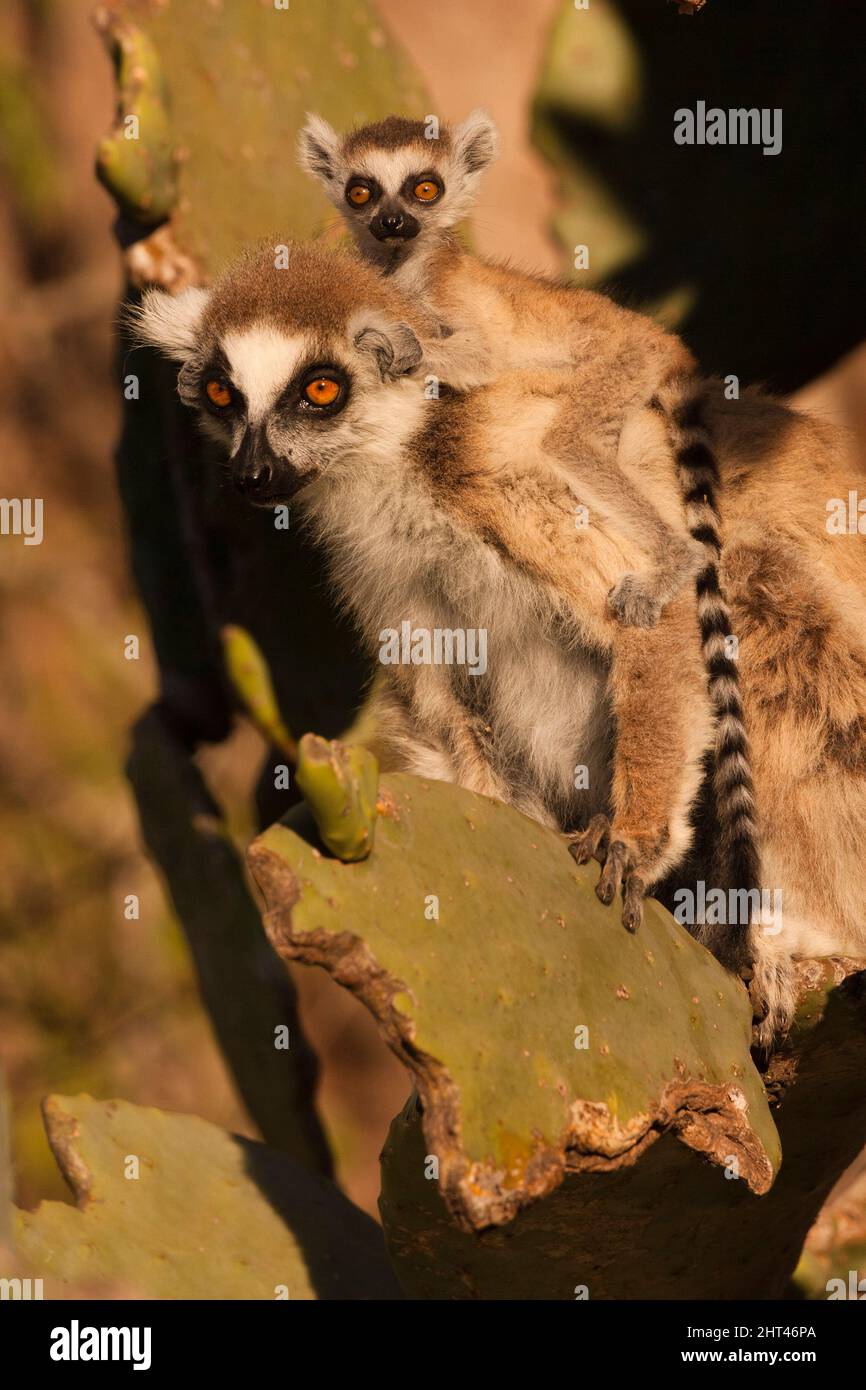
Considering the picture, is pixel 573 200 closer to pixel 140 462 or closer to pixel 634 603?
pixel 140 462

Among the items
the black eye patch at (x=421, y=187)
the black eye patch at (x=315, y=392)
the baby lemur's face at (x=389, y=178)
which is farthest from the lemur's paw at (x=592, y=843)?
the black eye patch at (x=421, y=187)

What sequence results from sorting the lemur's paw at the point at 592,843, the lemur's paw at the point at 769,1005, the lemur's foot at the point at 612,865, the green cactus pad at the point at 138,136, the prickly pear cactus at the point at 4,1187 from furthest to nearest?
the green cactus pad at the point at 138,136
the lemur's paw at the point at 769,1005
the lemur's paw at the point at 592,843
the lemur's foot at the point at 612,865
the prickly pear cactus at the point at 4,1187

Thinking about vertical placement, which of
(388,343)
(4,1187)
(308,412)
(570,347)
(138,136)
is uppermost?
(138,136)

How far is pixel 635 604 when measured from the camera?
2812 millimetres

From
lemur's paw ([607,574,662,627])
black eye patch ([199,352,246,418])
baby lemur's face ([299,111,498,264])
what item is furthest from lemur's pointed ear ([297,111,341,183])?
lemur's paw ([607,574,662,627])

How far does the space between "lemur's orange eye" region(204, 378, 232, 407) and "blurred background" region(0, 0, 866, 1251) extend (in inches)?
34.6

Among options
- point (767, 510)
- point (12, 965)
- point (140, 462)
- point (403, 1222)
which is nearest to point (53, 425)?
point (140, 462)

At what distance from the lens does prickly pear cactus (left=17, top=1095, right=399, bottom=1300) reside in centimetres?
264

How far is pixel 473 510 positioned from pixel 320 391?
39cm

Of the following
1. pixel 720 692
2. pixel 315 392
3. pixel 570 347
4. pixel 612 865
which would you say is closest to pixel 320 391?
pixel 315 392

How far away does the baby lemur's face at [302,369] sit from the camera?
2824 millimetres

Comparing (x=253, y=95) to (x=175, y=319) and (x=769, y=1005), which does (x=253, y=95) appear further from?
(x=769, y=1005)

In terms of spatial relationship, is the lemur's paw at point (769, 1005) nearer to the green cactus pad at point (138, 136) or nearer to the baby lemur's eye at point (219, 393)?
the baby lemur's eye at point (219, 393)

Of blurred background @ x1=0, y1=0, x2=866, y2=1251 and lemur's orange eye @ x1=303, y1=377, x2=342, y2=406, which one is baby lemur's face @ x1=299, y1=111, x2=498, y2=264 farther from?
lemur's orange eye @ x1=303, y1=377, x2=342, y2=406
